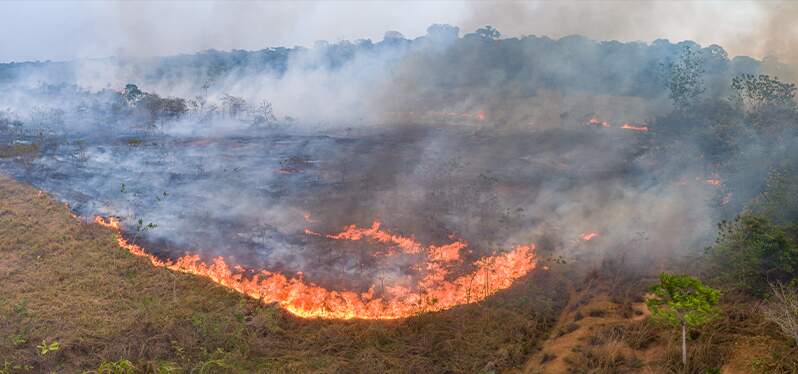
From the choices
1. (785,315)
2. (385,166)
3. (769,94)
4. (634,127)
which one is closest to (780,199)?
(785,315)

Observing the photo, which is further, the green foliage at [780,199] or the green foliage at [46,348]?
the green foliage at [780,199]

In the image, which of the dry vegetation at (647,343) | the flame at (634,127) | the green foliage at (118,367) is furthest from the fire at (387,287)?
the flame at (634,127)

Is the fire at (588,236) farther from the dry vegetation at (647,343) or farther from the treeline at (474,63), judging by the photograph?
the treeline at (474,63)

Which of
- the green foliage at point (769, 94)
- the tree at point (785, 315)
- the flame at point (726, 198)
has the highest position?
the green foliage at point (769, 94)

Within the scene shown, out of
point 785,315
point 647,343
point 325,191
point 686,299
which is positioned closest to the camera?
point 686,299

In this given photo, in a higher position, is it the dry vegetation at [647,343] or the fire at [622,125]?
the fire at [622,125]

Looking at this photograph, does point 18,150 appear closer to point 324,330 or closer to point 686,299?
point 324,330

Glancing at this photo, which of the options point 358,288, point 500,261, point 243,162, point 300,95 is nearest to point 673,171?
point 500,261
